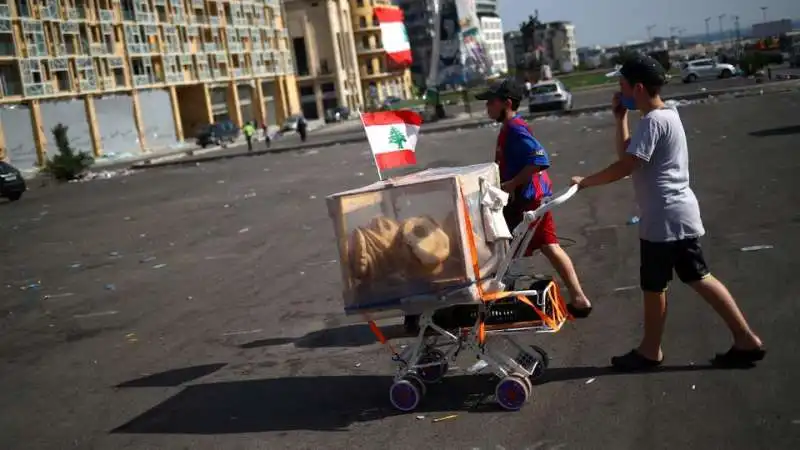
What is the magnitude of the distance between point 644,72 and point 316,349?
3.29 m

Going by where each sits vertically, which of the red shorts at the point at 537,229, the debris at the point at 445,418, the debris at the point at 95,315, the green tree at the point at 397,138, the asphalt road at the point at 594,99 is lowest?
the debris at the point at 445,418

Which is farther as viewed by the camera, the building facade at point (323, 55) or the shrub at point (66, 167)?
the building facade at point (323, 55)

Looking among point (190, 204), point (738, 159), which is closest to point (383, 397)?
point (738, 159)

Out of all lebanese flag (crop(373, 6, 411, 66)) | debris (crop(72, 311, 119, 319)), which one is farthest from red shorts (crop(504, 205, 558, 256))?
debris (crop(72, 311, 119, 319))

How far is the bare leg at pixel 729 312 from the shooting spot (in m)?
5.37

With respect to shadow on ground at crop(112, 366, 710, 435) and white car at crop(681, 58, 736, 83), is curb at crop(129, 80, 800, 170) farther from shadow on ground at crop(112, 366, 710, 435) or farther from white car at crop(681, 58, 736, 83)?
shadow on ground at crop(112, 366, 710, 435)

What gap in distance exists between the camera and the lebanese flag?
9.81 meters

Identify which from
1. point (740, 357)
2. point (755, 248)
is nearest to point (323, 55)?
point (755, 248)

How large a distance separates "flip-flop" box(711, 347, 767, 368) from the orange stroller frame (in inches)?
38.9

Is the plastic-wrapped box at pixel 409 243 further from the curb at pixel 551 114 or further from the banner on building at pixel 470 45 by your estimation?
the banner on building at pixel 470 45

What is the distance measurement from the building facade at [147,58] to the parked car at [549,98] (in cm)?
2967

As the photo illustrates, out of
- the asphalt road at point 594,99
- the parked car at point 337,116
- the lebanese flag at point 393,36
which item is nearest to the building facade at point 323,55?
the parked car at point 337,116

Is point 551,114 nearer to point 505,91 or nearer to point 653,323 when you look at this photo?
point 505,91

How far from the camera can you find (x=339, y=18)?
364 ft
